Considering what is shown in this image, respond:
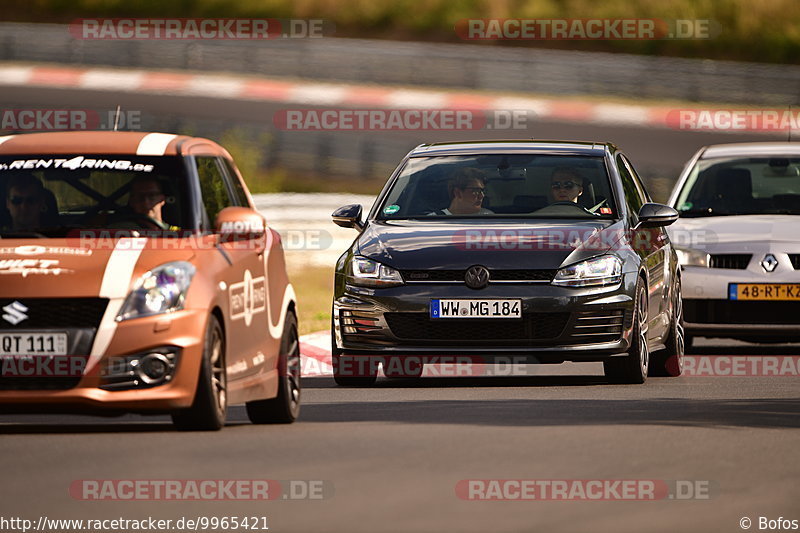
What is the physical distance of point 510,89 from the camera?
39938 mm

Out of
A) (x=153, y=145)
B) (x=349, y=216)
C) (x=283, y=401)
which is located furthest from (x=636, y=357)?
(x=153, y=145)

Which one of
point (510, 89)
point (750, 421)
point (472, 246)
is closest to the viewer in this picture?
point (750, 421)

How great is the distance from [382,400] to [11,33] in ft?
104

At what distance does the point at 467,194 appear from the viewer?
1465 cm

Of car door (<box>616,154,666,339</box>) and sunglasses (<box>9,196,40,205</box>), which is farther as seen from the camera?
car door (<box>616,154,666,339</box>)

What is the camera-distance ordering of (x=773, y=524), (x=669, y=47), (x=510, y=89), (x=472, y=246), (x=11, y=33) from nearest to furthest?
(x=773, y=524) < (x=472, y=246) < (x=510, y=89) < (x=11, y=33) < (x=669, y=47)

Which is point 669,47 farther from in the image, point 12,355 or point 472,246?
point 12,355

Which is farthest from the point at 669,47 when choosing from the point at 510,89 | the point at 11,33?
the point at 11,33
